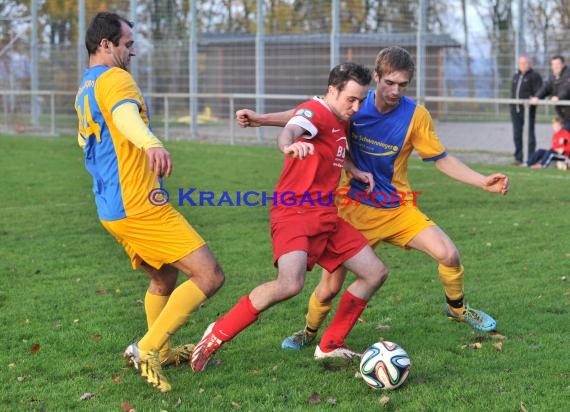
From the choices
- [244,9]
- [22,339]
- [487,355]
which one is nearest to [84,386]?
[22,339]

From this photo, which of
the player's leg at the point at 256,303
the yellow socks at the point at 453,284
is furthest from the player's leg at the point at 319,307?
the yellow socks at the point at 453,284

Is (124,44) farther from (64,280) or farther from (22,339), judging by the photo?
(64,280)

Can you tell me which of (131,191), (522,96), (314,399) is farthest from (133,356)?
(522,96)

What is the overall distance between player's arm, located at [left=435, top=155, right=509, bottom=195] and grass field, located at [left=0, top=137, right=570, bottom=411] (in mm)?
992

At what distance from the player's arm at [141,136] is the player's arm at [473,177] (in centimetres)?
219

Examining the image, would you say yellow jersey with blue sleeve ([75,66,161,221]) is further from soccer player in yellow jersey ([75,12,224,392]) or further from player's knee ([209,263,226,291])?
player's knee ([209,263,226,291])

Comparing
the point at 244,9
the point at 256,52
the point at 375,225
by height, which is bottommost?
the point at 375,225

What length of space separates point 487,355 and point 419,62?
1548 cm

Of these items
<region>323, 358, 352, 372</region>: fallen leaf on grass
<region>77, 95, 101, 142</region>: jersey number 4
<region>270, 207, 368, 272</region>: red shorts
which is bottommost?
<region>323, 358, 352, 372</region>: fallen leaf on grass

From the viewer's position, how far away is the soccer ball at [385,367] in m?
4.61

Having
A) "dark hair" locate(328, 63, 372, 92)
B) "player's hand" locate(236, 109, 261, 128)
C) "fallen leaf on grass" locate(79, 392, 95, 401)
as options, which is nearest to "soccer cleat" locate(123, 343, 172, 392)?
"fallen leaf on grass" locate(79, 392, 95, 401)

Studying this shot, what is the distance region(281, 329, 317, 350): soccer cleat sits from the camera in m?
5.47

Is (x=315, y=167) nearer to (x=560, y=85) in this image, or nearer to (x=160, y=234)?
(x=160, y=234)

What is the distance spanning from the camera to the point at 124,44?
4727 mm
